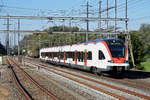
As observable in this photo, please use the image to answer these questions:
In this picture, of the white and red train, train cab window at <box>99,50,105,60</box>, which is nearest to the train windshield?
the white and red train

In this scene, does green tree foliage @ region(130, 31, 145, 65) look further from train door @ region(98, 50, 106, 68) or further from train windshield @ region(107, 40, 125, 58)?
train door @ region(98, 50, 106, 68)

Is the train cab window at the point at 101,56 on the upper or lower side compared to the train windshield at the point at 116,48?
lower

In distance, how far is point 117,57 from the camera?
59.7 ft

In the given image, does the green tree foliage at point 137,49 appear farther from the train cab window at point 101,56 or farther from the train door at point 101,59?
the train cab window at point 101,56

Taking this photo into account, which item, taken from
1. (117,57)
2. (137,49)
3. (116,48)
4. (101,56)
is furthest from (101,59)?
(137,49)

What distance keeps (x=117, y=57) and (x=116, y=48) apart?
2.56 feet

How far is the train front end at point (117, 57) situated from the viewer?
17906mm

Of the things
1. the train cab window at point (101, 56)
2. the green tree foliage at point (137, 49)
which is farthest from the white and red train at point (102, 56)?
the green tree foliage at point (137, 49)

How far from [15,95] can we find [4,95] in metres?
0.59

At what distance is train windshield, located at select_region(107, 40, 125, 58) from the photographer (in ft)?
59.9

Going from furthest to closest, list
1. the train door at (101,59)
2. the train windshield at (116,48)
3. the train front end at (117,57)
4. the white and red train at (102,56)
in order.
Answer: the train door at (101,59) < the train windshield at (116,48) < the white and red train at (102,56) < the train front end at (117,57)

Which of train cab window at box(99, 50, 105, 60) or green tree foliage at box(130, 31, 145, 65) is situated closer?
train cab window at box(99, 50, 105, 60)

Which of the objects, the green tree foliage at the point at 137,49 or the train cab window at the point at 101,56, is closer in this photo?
the train cab window at the point at 101,56

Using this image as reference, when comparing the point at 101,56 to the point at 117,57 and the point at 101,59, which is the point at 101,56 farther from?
the point at 117,57
